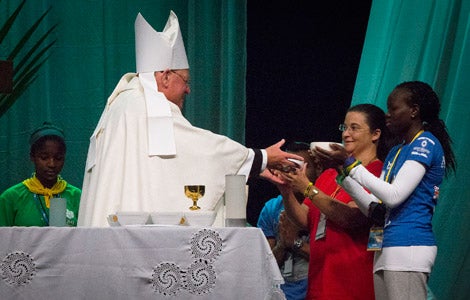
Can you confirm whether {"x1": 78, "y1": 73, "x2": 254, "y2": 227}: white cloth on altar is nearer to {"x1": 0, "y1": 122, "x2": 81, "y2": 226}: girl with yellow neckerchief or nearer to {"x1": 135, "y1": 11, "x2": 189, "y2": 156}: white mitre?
{"x1": 135, "y1": 11, "x2": 189, "y2": 156}: white mitre

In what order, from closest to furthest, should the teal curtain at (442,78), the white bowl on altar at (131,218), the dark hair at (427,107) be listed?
the white bowl on altar at (131,218), the dark hair at (427,107), the teal curtain at (442,78)

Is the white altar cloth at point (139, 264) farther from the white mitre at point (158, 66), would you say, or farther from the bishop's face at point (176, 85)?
the bishop's face at point (176, 85)

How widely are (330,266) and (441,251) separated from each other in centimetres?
141

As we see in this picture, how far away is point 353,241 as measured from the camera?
14.2 ft

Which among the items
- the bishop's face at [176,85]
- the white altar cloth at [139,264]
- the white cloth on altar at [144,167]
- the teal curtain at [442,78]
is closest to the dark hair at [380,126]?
the white cloth on altar at [144,167]

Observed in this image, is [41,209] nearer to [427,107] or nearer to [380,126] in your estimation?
[380,126]

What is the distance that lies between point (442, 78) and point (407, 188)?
5.62 feet

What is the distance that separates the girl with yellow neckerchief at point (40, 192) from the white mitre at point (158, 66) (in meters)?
0.97

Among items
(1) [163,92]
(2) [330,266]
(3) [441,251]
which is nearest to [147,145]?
(1) [163,92]

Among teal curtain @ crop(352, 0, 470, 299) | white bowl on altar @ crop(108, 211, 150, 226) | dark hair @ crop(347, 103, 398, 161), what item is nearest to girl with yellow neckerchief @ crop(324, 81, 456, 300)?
dark hair @ crop(347, 103, 398, 161)

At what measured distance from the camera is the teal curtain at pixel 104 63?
6.36 meters

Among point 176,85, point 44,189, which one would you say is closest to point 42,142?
point 44,189

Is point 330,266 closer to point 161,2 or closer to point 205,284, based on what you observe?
point 205,284

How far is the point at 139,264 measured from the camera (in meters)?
3.38
